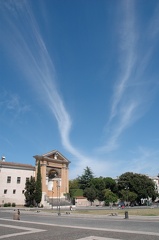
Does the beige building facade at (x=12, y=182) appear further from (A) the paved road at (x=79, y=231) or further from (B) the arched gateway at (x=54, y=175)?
(A) the paved road at (x=79, y=231)

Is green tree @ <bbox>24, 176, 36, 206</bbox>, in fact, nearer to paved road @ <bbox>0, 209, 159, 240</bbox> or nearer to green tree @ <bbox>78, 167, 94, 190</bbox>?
paved road @ <bbox>0, 209, 159, 240</bbox>

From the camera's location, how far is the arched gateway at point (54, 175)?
66.8 metres

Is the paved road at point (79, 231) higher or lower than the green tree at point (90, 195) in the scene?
lower

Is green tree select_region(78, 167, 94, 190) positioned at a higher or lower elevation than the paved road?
higher

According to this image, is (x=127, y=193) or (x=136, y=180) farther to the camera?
(x=136, y=180)

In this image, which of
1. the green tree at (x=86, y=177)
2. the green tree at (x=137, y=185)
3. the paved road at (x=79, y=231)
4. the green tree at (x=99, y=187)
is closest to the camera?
the paved road at (x=79, y=231)

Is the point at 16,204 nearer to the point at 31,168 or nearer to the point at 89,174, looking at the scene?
the point at 31,168

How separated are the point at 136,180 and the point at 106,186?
64.9 feet

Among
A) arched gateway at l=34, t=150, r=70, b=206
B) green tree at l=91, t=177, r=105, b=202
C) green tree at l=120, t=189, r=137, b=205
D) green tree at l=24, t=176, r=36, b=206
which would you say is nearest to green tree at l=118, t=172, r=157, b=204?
green tree at l=120, t=189, r=137, b=205

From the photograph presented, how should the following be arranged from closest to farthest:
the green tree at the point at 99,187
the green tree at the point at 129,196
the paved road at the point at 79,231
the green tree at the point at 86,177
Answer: the paved road at the point at 79,231, the green tree at the point at 129,196, the green tree at the point at 99,187, the green tree at the point at 86,177

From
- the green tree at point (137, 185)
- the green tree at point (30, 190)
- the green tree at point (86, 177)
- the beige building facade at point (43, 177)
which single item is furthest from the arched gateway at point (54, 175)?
the green tree at point (86, 177)

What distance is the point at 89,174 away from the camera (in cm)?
11431

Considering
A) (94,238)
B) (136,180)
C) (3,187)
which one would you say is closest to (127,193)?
(136,180)

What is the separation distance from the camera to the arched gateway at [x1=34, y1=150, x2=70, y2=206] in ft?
219
